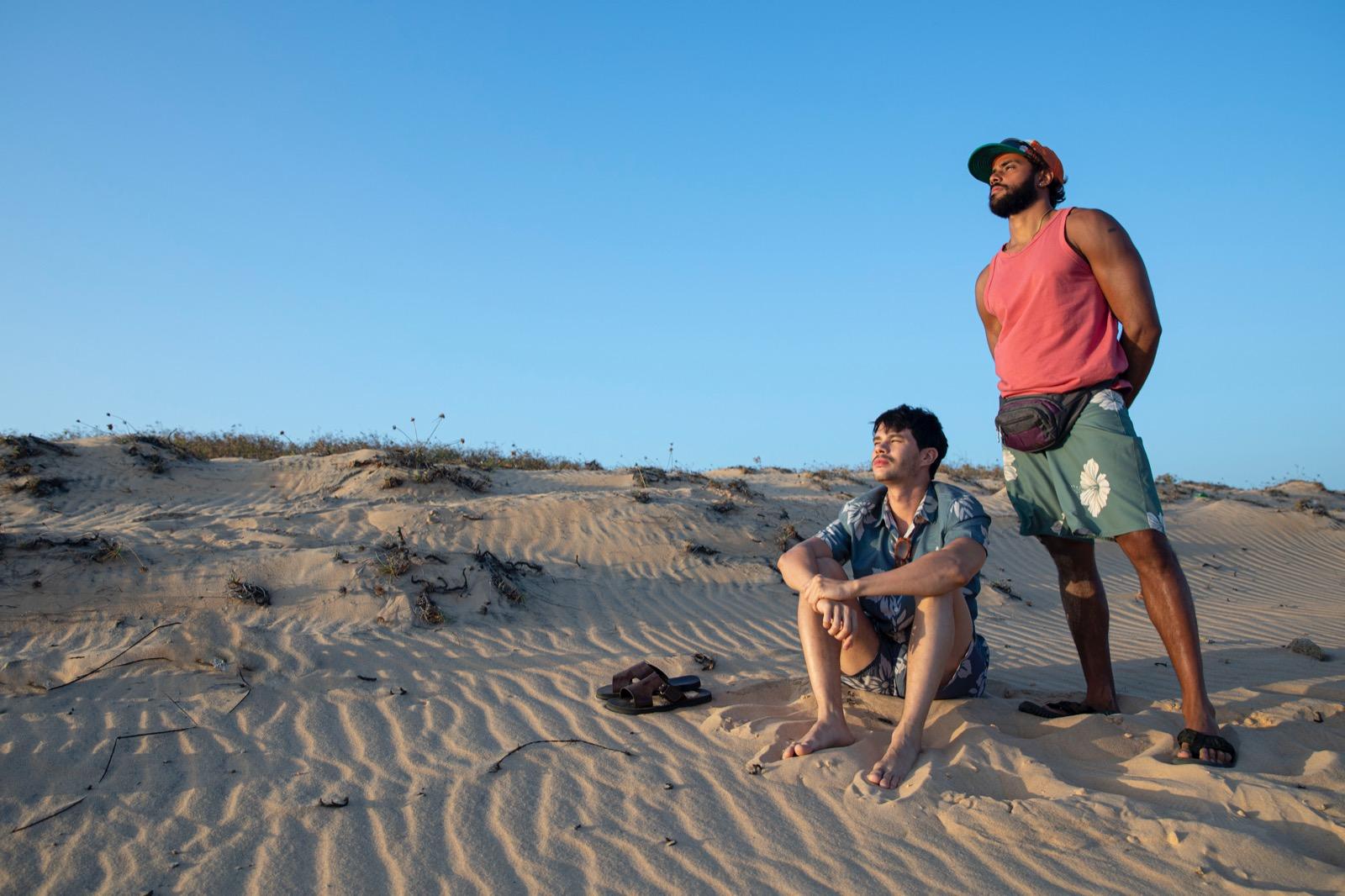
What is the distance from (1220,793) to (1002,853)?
90cm

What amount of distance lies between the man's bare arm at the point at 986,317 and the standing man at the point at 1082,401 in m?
0.12

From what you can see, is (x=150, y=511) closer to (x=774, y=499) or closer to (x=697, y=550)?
(x=697, y=550)

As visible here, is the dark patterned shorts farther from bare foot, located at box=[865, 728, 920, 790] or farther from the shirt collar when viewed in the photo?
bare foot, located at box=[865, 728, 920, 790]

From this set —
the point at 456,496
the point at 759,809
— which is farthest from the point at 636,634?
the point at 456,496

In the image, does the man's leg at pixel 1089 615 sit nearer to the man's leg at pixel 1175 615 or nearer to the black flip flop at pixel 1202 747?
the man's leg at pixel 1175 615

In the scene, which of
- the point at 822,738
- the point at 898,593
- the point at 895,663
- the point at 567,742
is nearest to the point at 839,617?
the point at 898,593

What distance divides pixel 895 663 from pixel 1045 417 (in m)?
1.27

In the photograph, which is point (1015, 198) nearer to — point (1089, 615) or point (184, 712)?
point (1089, 615)

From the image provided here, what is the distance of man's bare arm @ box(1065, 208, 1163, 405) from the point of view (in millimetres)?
3539

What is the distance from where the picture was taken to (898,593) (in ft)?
10.8

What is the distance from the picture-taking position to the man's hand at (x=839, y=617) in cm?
333

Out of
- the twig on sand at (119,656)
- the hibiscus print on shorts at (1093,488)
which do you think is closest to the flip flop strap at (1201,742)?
the hibiscus print on shorts at (1093,488)

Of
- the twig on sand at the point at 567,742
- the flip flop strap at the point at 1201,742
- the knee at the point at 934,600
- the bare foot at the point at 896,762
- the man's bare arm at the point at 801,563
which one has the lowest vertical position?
the twig on sand at the point at 567,742

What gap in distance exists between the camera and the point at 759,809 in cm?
304
